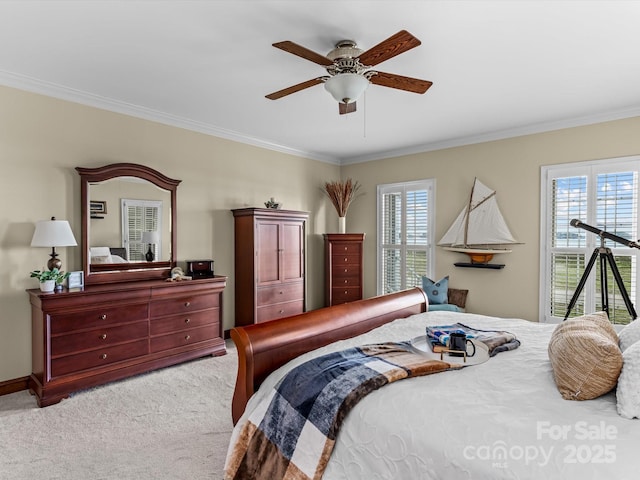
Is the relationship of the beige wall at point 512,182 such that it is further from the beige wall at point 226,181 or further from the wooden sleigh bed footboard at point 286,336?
the wooden sleigh bed footboard at point 286,336

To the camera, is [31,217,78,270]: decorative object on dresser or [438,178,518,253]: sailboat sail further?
[438,178,518,253]: sailboat sail

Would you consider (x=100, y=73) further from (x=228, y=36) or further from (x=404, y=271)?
(x=404, y=271)

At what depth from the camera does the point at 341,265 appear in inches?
219

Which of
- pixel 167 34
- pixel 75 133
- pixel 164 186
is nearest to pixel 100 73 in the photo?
pixel 75 133

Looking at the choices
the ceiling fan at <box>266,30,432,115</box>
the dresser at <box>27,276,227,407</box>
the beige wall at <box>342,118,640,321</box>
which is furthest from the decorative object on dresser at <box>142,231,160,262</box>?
the beige wall at <box>342,118,640,321</box>

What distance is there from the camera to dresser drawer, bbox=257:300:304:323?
4559 millimetres

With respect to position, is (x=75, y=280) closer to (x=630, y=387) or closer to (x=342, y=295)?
(x=342, y=295)

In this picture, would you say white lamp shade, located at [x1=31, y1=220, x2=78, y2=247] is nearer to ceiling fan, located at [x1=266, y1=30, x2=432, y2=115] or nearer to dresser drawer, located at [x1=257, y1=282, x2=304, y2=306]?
dresser drawer, located at [x1=257, y1=282, x2=304, y2=306]

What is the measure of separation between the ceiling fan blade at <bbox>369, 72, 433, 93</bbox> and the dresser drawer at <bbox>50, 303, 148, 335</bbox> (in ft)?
9.14

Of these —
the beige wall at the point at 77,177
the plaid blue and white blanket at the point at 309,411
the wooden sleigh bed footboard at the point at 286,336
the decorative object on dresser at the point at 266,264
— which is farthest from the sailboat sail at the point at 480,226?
the plaid blue and white blanket at the point at 309,411

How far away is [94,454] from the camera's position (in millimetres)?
2234

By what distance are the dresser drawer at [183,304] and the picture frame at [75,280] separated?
617 mm

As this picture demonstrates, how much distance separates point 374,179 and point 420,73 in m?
2.88

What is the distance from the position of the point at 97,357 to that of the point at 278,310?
2.09 metres
